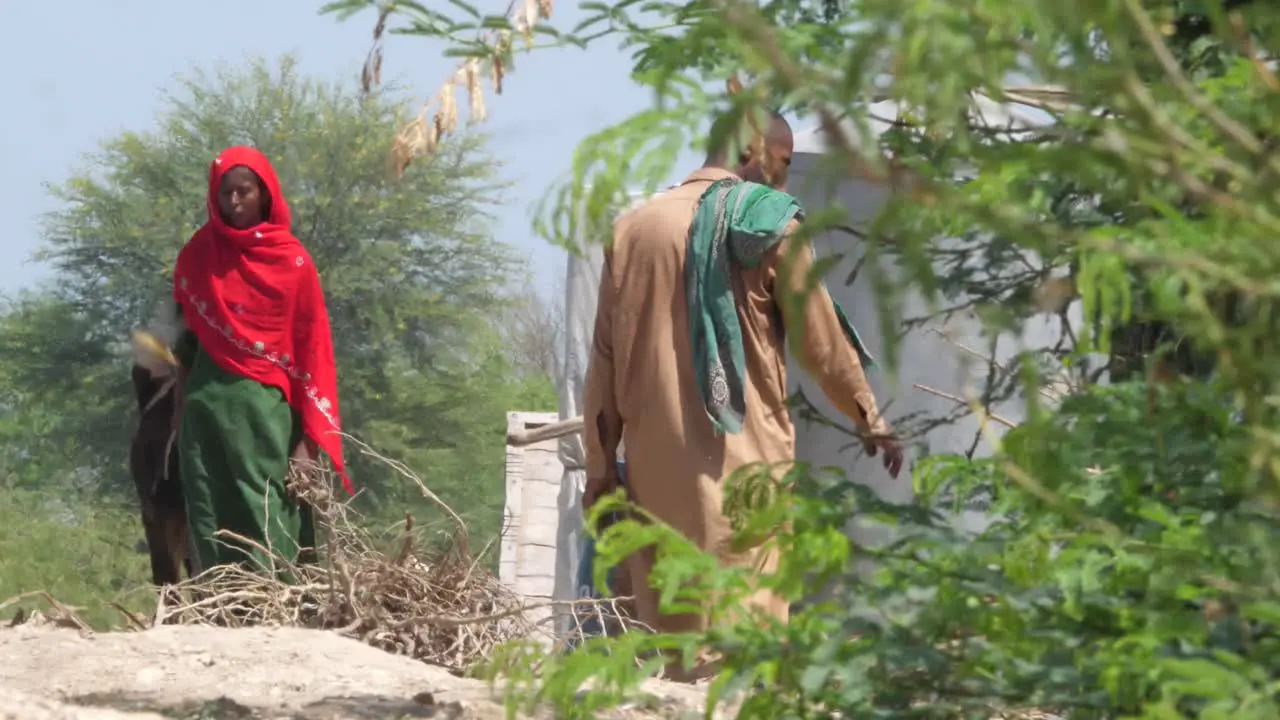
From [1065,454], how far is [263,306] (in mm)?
5107

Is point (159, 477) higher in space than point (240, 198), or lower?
lower

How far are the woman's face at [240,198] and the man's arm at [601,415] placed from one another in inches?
83.9

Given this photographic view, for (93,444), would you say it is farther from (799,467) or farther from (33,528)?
(799,467)

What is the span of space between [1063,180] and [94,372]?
58.6ft

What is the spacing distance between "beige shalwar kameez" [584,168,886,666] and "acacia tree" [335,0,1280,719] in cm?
222

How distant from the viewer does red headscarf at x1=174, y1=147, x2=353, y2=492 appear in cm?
678

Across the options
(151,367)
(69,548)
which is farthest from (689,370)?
(69,548)

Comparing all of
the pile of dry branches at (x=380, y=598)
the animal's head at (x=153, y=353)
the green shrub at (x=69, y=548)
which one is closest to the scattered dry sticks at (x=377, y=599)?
the pile of dry branches at (x=380, y=598)

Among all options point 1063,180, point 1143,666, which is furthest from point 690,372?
point 1143,666

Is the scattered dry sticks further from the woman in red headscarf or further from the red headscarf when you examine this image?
the red headscarf

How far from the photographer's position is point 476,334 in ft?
66.9

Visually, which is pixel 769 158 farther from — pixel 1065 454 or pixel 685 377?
pixel 1065 454

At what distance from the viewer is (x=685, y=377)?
4.92 m

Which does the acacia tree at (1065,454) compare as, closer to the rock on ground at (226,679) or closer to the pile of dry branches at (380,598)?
the rock on ground at (226,679)
